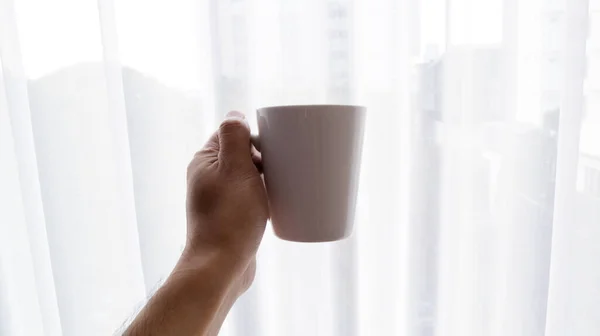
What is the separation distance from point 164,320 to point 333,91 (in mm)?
484

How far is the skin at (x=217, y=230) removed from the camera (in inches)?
20.4

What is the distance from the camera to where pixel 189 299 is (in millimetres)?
518

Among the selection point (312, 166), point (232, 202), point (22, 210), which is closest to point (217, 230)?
point (232, 202)

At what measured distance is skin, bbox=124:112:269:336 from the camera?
1.70ft

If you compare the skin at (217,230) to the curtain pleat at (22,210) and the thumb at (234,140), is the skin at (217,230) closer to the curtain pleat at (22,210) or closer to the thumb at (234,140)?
the thumb at (234,140)

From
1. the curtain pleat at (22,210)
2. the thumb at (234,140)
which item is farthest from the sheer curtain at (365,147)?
the thumb at (234,140)

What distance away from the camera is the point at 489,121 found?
775mm

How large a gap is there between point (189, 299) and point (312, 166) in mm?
229

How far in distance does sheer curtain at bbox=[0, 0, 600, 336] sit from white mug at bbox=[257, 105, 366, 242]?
0.90 feet

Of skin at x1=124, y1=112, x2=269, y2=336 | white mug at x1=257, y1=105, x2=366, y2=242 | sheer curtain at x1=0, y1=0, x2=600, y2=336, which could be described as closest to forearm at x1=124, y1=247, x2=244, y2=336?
skin at x1=124, y1=112, x2=269, y2=336

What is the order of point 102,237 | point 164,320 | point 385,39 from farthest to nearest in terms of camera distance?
1. point 102,237
2. point 385,39
3. point 164,320

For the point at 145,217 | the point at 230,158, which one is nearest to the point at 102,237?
the point at 145,217

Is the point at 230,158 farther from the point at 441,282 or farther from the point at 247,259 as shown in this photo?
the point at 441,282

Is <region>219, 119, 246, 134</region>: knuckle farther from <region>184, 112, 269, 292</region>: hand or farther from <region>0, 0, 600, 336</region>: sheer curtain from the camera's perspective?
<region>0, 0, 600, 336</region>: sheer curtain
